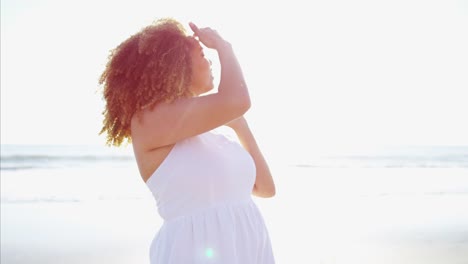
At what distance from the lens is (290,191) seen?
11.4m

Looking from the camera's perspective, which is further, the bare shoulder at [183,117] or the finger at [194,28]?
the finger at [194,28]

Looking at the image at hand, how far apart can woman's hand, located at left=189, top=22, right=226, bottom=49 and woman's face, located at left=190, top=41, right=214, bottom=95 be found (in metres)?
0.04

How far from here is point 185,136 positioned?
1.81 meters

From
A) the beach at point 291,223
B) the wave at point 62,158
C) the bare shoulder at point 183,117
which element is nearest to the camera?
the bare shoulder at point 183,117

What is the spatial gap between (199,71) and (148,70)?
0.21 m

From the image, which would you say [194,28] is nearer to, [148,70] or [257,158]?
[148,70]

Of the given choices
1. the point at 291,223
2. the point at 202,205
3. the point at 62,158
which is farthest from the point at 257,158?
the point at 62,158

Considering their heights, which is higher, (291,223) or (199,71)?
(199,71)

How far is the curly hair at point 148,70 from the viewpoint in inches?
72.2

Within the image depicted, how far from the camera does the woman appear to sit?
70.8 inches

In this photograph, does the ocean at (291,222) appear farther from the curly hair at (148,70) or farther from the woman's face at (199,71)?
the curly hair at (148,70)

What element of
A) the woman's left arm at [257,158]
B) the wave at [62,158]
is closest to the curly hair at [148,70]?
the woman's left arm at [257,158]

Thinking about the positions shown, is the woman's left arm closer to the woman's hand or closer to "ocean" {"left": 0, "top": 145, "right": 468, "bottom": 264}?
the woman's hand

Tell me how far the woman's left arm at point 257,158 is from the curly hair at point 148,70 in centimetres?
45
